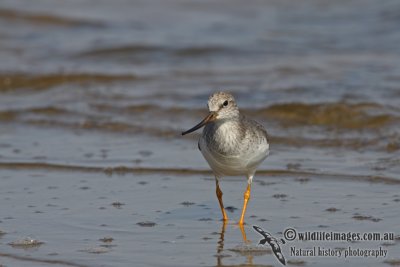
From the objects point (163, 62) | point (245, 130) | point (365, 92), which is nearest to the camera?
point (245, 130)

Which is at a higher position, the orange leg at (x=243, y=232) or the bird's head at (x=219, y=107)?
the bird's head at (x=219, y=107)

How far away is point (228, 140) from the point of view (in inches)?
245

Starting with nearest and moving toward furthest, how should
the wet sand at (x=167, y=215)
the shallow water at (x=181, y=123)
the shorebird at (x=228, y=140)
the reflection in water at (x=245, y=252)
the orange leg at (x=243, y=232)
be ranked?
1. the reflection in water at (x=245, y=252)
2. the wet sand at (x=167, y=215)
3. the orange leg at (x=243, y=232)
4. the shallow water at (x=181, y=123)
5. the shorebird at (x=228, y=140)

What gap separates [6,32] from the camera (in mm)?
15727

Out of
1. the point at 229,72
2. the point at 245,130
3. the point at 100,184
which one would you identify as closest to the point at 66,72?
the point at 229,72

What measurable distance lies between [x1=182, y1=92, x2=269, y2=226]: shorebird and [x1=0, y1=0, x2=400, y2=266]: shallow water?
45 centimetres

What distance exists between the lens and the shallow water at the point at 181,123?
6.06 m

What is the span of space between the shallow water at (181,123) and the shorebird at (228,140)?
45 centimetres

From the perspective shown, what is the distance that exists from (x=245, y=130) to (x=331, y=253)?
1.27 metres

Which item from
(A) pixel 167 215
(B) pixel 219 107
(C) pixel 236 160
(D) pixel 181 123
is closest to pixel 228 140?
(C) pixel 236 160

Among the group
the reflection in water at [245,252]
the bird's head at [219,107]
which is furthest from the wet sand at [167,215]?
the bird's head at [219,107]

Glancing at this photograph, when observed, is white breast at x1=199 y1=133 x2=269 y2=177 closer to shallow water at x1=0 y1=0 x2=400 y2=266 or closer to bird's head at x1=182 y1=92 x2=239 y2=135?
bird's head at x1=182 y1=92 x2=239 y2=135

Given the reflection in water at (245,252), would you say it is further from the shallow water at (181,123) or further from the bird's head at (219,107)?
the bird's head at (219,107)

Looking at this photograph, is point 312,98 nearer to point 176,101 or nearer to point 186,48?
point 176,101
